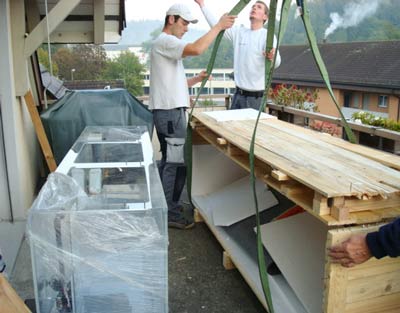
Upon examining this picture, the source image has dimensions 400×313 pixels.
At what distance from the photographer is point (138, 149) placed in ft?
10.2

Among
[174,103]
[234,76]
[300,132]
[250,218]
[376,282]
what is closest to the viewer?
[376,282]

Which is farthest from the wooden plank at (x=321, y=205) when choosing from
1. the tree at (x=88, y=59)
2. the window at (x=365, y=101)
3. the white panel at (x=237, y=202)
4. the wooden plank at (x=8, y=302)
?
the window at (x=365, y=101)

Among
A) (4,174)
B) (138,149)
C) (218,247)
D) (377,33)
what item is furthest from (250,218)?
(377,33)

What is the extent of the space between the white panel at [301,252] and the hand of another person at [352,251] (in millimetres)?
517

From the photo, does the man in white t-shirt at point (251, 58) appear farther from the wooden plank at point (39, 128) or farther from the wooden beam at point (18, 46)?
the wooden plank at point (39, 128)

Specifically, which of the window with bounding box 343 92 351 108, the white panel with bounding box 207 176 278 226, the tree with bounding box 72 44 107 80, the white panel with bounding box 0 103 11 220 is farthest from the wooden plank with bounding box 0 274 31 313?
the window with bounding box 343 92 351 108

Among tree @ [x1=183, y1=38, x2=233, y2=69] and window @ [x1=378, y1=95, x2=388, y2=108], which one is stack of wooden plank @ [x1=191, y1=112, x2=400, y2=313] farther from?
window @ [x1=378, y1=95, x2=388, y2=108]

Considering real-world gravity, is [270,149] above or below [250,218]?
above

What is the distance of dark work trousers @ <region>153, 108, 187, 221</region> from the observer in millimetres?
3789

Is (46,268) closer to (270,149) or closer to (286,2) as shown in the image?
(270,149)

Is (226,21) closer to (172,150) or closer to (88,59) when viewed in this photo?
(172,150)

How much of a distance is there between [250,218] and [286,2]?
71.8 inches

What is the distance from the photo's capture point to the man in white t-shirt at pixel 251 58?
4543mm

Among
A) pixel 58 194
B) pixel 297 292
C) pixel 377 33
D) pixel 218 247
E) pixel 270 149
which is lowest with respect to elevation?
pixel 218 247
